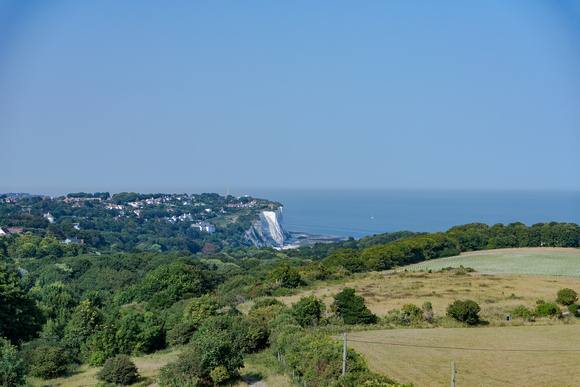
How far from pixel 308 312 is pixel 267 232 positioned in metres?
147

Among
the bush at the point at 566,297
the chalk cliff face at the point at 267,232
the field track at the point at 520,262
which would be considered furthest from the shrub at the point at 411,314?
the chalk cliff face at the point at 267,232

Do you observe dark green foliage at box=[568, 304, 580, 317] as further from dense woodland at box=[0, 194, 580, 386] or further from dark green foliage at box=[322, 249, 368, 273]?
dark green foliage at box=[322, 249, 368, 273]

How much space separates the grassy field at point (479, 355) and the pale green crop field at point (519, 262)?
2387 cm

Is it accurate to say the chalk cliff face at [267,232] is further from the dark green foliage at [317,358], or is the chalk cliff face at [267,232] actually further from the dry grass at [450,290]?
the dark green foliage at [317,358]

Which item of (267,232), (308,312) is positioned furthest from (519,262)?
(267,232)

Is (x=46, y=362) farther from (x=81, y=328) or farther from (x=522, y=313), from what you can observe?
(x=522, y=313)

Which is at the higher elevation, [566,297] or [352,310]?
[566,297]

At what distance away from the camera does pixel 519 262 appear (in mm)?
52844

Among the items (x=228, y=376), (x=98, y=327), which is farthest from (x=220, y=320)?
(x=98, y=327)

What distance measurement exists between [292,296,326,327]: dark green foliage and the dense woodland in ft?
0.20

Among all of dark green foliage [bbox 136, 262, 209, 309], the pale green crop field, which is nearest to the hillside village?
dark green foliage [bbox 136, 262, 209, 309]

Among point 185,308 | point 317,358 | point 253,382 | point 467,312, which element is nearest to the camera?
point 317,358

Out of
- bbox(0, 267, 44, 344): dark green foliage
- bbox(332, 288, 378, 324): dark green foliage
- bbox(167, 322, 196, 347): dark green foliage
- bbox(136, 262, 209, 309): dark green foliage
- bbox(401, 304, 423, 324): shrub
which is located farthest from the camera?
bbox(136, 262, 209, 309): dark green foliage

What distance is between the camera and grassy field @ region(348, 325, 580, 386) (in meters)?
16.2
